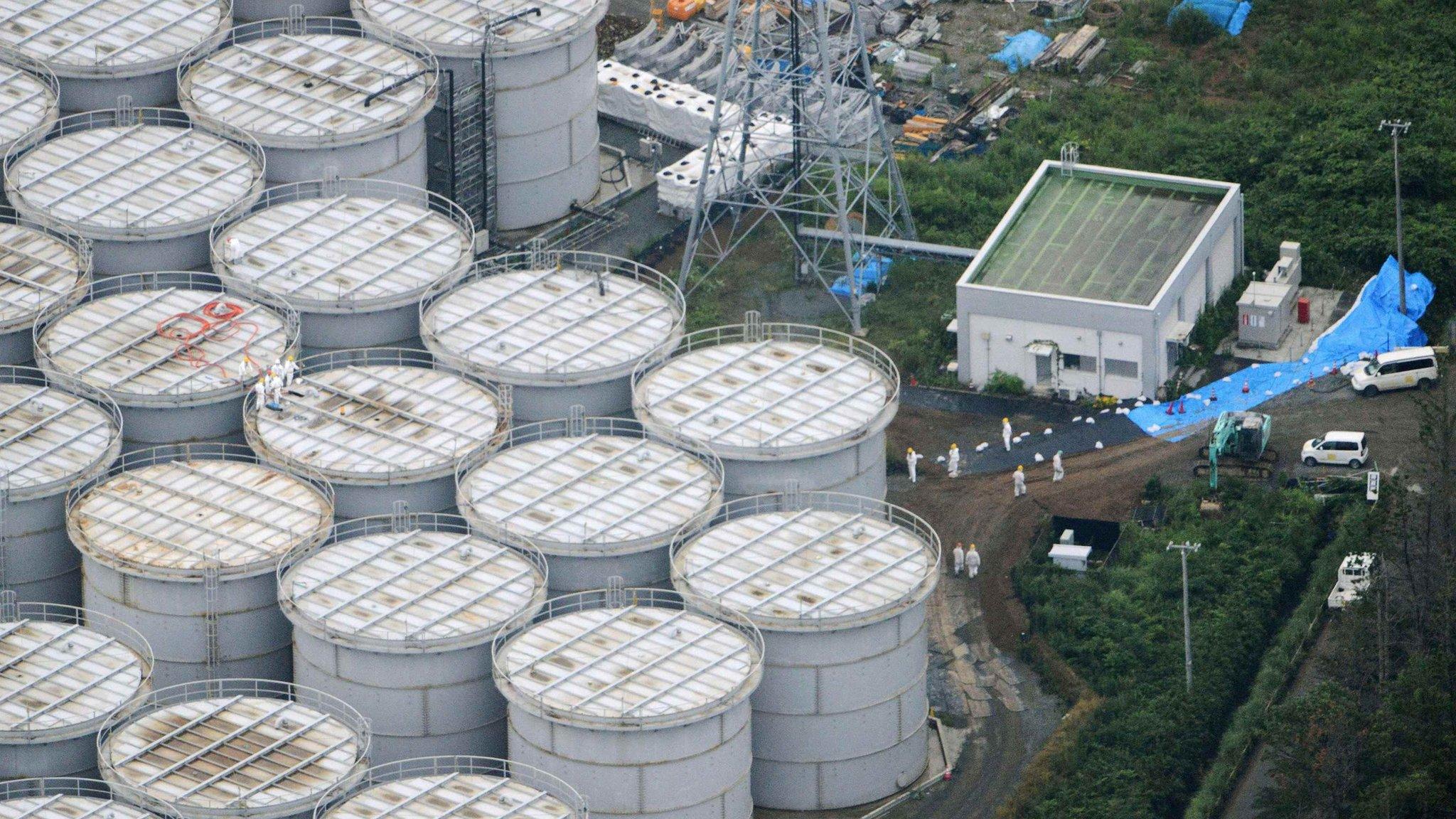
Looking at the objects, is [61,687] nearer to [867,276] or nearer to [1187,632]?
[1187,632]

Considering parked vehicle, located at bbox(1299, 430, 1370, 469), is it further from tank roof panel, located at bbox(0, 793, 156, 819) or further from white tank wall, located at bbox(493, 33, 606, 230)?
tank roof panel, located at bbox(0, 793, 156, 819)

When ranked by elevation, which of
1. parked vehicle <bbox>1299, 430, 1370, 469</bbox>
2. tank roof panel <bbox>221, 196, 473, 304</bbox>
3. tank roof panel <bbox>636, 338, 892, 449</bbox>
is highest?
tank roof panel <bbox>221, 196, 473, 304</bbox>

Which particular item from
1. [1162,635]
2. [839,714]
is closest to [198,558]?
[839,714]

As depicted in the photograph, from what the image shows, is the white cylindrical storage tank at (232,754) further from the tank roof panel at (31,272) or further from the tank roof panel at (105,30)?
the tank roof panel at (105,30)

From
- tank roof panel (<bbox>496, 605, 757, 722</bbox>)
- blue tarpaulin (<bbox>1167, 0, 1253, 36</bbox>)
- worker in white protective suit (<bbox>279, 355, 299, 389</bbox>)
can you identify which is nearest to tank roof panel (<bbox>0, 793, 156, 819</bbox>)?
tank roof panel (<bbox>496, 605, 757, 722</bbox>)

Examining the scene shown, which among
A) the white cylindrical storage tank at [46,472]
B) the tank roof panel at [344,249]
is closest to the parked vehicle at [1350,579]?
the tank roof panel at [344,249]

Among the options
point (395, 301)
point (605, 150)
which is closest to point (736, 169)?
point (605, 150)
